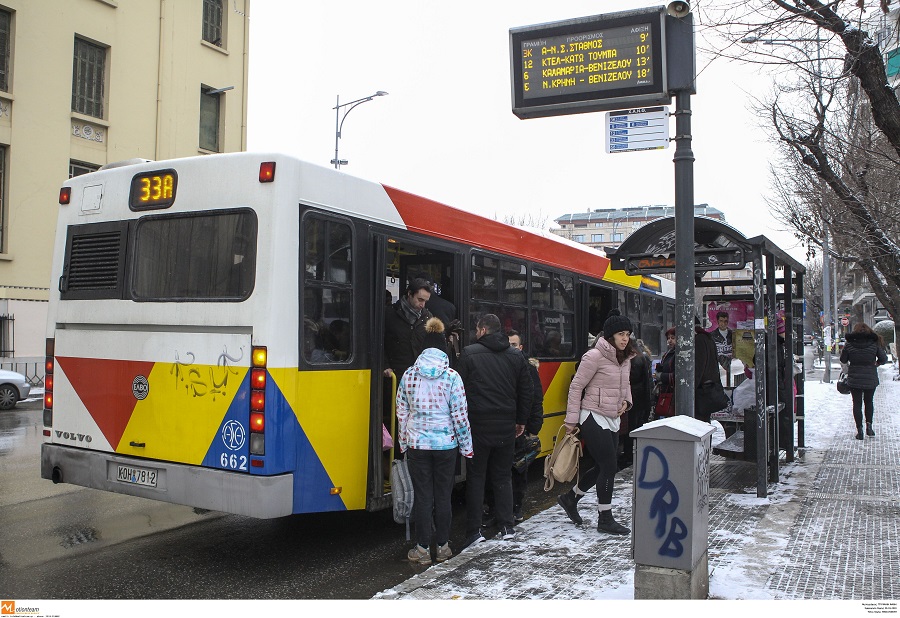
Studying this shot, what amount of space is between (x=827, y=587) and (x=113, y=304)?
5429mm

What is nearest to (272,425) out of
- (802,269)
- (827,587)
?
(827,587)

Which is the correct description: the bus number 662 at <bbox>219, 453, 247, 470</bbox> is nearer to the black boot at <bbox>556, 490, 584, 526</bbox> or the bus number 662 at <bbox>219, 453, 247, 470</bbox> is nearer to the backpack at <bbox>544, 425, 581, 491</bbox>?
the backpack at <bbox>544, 425, 581, 491</bbox>

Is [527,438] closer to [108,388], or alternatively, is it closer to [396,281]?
[396,281]

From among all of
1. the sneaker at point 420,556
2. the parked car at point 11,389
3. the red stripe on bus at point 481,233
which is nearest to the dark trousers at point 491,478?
the sneaker at point 420,556

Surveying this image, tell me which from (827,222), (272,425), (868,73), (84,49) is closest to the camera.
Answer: (272,425)

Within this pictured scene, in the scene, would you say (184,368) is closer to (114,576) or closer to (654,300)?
(114,576)

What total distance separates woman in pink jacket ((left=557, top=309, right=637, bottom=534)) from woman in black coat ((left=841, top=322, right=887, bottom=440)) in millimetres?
7194

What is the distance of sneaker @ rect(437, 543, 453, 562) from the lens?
5.90 meters

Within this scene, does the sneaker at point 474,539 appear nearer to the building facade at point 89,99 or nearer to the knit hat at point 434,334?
the knit hat at point 434,334

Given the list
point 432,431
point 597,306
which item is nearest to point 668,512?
point 432,431

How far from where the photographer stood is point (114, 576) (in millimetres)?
5367

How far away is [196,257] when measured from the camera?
5.74 metres

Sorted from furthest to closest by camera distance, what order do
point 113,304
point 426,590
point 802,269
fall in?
point 802,269 < point 113,304 < point 426,590

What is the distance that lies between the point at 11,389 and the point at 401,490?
42.8 ft
